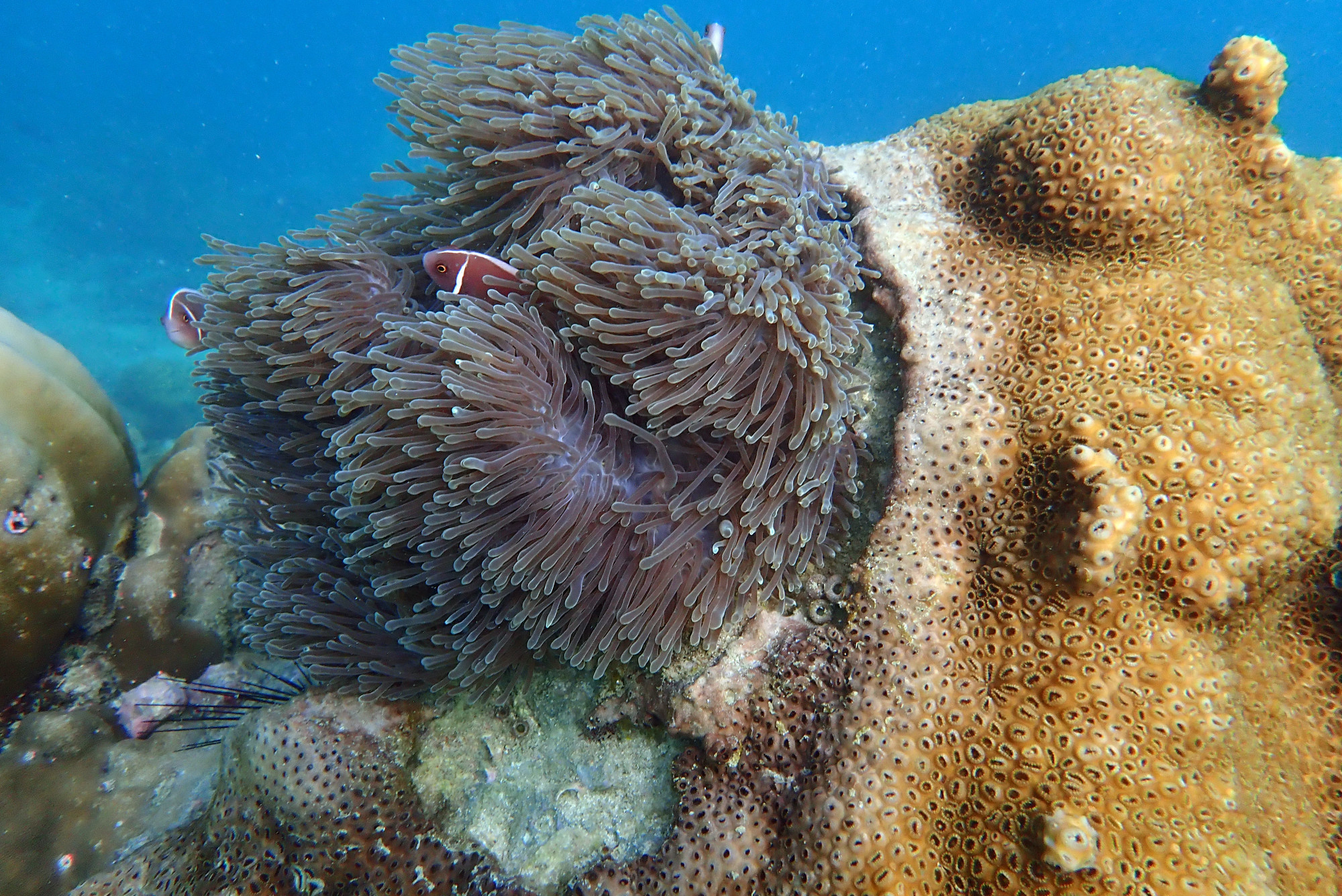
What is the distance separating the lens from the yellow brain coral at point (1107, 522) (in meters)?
2.29

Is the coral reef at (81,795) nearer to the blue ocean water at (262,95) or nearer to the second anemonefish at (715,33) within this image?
the second anemonefish at (715,33)

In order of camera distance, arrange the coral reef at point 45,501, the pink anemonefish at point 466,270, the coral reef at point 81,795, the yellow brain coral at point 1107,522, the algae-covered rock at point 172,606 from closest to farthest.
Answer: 1. the yellow brain coral at point 1107,522
2. the pink anemonefish at point 466,270
3. the coral reef at point 81,795
4. the coral reef at point 45,501
5. the algae-covered rock at point 172,606

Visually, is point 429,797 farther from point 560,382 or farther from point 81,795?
point 81,795

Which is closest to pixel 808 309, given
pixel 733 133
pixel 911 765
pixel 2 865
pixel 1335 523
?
pixel 733 133

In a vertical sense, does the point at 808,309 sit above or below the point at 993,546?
above

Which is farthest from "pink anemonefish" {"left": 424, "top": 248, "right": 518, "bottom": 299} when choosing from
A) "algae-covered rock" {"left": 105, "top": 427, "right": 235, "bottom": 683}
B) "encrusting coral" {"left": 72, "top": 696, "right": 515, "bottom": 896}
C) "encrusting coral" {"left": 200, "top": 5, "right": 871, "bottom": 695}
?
"algae-covered rock" {"left": 105, "top": 427, "right": 235, "bottom": 683}

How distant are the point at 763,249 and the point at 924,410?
99 cm

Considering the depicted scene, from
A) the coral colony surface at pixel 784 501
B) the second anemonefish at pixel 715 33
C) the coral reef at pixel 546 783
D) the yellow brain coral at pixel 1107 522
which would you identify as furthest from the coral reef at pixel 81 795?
the second anemonefish at pixel 715 33

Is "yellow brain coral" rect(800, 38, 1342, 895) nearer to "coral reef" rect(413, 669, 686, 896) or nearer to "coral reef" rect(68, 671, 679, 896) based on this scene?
"coral reef" rect(413, 669, 686, 896)

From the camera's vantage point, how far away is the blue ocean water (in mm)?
26406

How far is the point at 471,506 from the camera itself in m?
2.58

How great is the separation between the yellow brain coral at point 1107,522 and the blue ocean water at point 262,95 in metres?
3.87

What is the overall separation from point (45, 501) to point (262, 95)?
69291 mm

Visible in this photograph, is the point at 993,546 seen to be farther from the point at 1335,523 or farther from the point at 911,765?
the point at 1335,523
